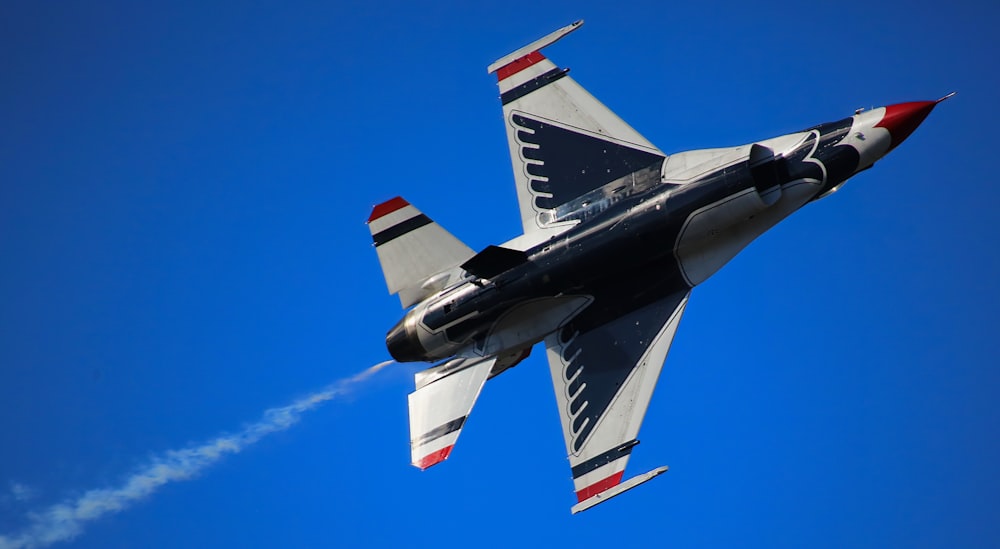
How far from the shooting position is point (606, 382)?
29578 millimetres

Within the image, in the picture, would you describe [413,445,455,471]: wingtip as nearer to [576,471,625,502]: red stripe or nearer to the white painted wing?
the white painted wing

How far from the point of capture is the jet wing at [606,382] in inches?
1138

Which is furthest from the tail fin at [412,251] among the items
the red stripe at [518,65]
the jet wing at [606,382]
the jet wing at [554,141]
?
the red stripe at [518,65]

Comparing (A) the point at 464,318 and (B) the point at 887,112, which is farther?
(A) the point at 464,318

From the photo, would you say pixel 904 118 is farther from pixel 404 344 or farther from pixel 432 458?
pixel 432 458

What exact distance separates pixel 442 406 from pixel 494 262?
401 cm

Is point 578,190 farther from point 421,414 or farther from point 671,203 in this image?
point 421,414

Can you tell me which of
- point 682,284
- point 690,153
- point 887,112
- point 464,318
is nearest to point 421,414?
point 464,318

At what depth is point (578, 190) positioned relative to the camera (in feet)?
99.6

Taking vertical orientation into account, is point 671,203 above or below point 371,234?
below

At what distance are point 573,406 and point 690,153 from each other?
262 inches

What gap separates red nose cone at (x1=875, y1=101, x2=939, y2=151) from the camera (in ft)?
91.2

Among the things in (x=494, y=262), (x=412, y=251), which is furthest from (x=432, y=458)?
(x=412, y=251)

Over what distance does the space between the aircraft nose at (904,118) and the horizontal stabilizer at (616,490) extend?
917cm
